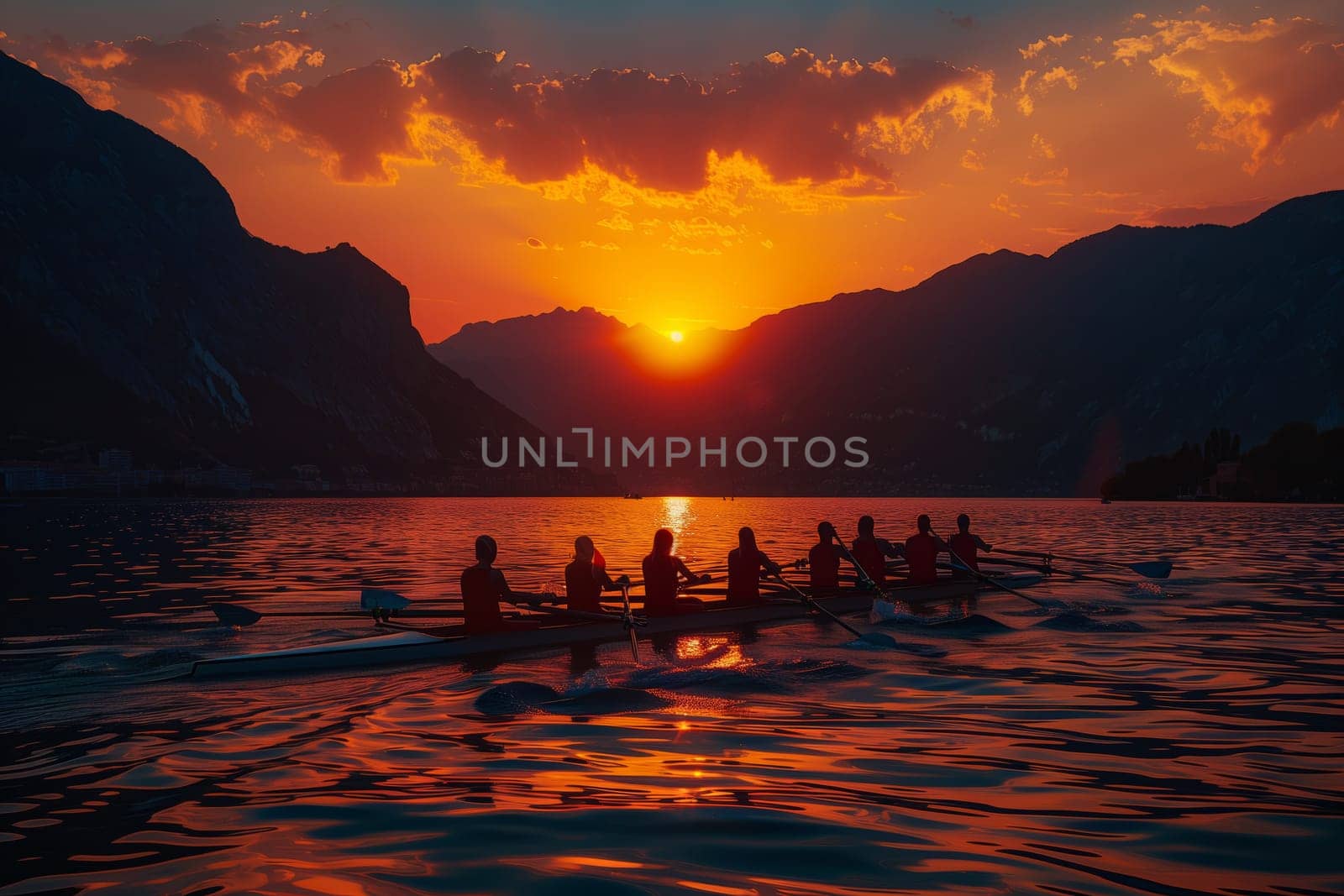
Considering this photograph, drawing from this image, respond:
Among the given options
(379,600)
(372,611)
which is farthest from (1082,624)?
(372,611)

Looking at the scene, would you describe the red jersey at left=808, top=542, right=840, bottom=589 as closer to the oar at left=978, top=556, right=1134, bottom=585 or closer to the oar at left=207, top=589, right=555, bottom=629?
the oar at left=978, top=556, right=1134, bottom=585

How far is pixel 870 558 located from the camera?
25.1m

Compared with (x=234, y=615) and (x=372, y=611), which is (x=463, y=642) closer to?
(x=372, y=611)

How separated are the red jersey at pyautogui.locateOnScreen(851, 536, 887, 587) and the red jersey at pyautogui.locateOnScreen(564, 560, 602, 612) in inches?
330

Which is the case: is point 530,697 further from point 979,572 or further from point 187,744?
point 979,572

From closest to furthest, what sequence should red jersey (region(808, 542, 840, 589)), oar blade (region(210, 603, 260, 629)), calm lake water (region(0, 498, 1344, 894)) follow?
calm lake water (region(0, 498, 1344, 894)) → oar blade (region(210, 603, 260, 629)) → red jersey (region(808, 542, 840, 589))

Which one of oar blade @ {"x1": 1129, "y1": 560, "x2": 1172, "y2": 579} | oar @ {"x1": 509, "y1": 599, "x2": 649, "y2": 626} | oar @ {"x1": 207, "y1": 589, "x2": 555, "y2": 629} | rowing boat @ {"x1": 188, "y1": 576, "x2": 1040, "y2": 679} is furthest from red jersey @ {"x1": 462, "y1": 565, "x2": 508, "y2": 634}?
oar blade @ {"x1": 1129, "y1": 560, "x2": 1172, "y2": 579}

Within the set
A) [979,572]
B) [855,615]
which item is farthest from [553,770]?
[979,572]

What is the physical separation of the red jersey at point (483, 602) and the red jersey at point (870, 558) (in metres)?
10.5

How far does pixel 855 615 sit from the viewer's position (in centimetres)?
2388

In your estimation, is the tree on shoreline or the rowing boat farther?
the tree on shoreline

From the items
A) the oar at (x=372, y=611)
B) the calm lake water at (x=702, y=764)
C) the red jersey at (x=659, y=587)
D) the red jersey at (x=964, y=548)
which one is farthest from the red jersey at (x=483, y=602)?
the red jersey at (x=964, y=548)

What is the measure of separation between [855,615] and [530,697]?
12.1 meters

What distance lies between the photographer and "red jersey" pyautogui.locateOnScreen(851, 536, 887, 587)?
987 inches
